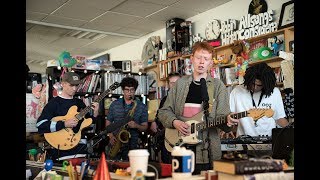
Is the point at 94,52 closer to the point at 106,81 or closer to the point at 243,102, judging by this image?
the point at 106,81

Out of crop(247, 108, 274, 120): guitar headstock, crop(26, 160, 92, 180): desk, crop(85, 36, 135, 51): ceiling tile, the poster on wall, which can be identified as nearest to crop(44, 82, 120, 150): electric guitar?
the poster on wall

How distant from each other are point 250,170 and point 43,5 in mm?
4903

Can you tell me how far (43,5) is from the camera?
5.57 meters

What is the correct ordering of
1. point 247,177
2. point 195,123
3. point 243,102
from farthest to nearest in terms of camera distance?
point 243,102
point 195,123
point 247,177

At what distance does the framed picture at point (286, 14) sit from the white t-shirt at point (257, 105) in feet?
5.02

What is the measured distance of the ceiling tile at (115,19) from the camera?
19.8 feet

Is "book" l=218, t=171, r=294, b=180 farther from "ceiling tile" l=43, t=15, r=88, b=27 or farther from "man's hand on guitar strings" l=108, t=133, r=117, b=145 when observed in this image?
"ceiling tile" l=43, t=15, r=88, b=27

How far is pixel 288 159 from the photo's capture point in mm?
1953

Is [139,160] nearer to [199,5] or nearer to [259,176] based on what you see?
[259,176]

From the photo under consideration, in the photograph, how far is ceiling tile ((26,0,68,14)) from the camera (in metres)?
5.39

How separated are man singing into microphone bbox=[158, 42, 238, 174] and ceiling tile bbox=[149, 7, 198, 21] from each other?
3394mm

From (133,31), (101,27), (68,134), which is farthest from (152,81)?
(68,134)
